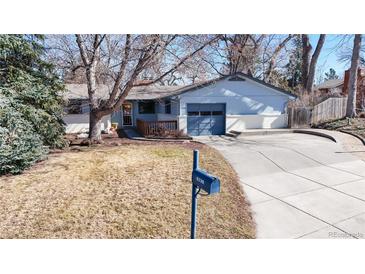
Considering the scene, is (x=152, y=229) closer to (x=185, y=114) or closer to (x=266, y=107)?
(x=185, y=114)

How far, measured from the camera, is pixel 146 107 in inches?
722

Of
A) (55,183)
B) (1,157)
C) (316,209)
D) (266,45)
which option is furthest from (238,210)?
(266,45)

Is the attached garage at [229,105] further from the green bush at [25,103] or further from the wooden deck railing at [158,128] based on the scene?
the green bush at [25,103]

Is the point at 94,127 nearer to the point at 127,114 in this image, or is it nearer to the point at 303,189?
the point at 127,114

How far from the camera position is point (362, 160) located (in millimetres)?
8219

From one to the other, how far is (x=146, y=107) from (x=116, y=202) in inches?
539

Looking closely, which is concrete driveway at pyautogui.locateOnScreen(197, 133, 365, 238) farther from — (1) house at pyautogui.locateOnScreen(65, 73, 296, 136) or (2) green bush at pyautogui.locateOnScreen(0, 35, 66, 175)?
(2) green bush at pyautogui.locateOnScreen(0, 35, 66, 175)

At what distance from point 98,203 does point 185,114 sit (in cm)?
938

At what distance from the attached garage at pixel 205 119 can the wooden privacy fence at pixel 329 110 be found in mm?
6052

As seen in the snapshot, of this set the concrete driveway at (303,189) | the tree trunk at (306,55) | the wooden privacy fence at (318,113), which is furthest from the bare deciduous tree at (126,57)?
the tree trunk at (306,55)

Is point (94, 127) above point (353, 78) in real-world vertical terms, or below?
below

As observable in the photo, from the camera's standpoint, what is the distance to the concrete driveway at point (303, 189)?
4.37 metres

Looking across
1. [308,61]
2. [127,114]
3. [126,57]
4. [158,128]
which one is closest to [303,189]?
[126,57]

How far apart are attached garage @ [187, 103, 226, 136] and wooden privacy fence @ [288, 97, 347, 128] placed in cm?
451
